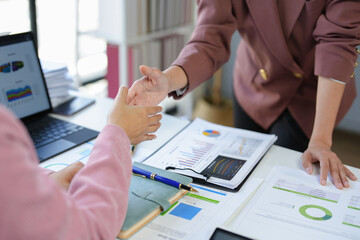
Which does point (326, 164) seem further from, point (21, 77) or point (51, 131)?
point (21, 77)

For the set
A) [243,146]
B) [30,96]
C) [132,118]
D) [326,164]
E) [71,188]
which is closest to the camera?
[71,188]

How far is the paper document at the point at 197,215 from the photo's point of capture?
33.4 inches

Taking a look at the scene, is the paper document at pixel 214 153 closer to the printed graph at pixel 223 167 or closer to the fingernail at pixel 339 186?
the printed graph at pixel 223 167

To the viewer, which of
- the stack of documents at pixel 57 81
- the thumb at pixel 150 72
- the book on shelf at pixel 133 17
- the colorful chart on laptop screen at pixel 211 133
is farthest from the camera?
the book on shelf at pixel 133 17

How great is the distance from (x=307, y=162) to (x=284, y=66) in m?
0.42

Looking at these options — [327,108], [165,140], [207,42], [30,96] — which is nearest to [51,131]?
[30,96]

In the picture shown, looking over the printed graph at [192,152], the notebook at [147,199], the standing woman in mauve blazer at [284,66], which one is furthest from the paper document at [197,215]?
the standing woman in mauve blazer at [284,66]

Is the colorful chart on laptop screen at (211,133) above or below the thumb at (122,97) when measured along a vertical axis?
below

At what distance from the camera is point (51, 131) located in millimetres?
1301

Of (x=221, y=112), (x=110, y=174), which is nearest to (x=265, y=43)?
(x=110, y=174)

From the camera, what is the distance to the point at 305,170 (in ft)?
3.70

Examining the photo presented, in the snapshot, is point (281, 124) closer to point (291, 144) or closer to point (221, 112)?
point (291, 144)

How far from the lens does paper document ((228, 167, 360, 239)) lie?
0.87 meters

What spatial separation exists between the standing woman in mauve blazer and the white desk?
0.05 m
